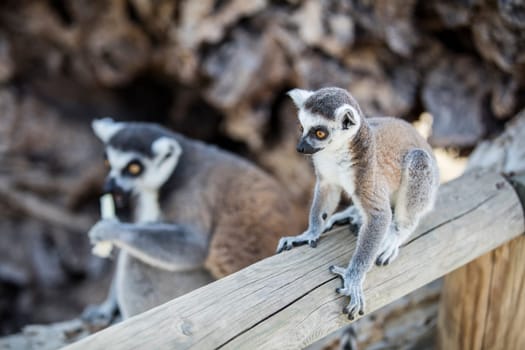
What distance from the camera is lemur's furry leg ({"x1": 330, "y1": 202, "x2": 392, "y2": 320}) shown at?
2391 millimetres

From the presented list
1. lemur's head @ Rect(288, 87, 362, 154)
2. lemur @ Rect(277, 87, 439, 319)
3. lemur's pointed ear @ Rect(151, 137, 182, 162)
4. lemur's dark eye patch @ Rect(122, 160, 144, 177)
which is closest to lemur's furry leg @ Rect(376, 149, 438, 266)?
lemur @ Rect(277, 87, 439, 319)

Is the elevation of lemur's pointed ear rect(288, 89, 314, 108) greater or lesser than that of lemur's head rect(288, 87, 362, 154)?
greater

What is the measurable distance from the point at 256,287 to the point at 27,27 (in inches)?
188

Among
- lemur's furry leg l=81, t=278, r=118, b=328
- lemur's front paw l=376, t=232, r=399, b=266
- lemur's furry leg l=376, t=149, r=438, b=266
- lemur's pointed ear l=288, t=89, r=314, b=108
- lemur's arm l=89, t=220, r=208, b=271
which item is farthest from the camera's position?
lemur's furry leg l=81, t=278, r=118, b=328

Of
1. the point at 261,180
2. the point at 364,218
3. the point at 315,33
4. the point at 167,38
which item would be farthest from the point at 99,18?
the point at 364,218

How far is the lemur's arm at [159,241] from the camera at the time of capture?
3494 mm

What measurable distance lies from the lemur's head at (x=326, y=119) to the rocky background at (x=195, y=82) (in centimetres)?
210

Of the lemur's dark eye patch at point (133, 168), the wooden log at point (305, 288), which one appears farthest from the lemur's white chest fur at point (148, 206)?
the wooden log at point (305, 288)

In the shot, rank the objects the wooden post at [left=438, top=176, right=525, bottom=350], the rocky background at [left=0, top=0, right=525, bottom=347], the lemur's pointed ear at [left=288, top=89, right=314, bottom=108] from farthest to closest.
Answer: the rocky background at [left=0, top=0, right=525, bottom=347] → the wooden post at [left=438, top=176, right=525, bottom=350] → the lemur's pointed ear at [left=288, top=89, right=314, bottom=108]

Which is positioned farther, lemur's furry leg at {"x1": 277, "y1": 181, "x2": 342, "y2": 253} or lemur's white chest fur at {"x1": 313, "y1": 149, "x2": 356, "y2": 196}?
lemur's furry leg at {"x1": 277, "y1": 181, "x2": 342, "y2": 253}

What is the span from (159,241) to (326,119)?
1.62 metres

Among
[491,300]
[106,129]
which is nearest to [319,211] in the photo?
[491,300]

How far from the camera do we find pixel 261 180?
12.8ft

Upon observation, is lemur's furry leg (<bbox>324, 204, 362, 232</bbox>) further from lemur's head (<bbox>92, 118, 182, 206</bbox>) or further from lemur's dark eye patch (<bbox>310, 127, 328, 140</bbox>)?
lemur's head (<bbox>92, 118, 182, 206</bbox>)
